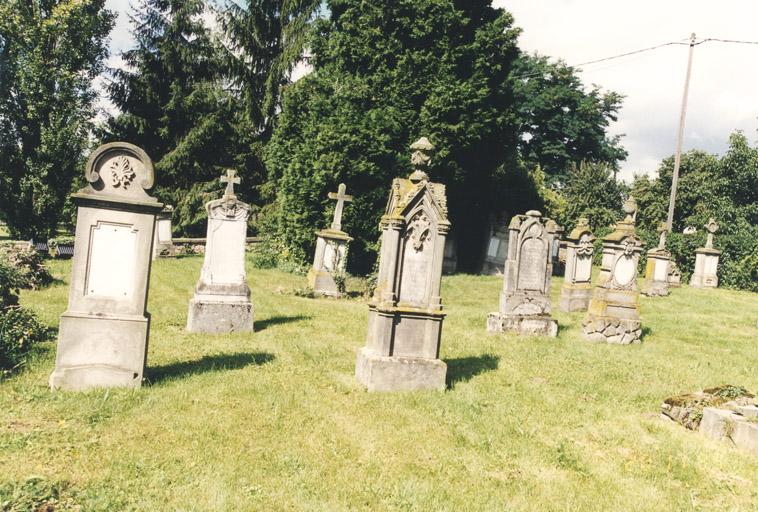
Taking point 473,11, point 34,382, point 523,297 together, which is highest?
point 473,11

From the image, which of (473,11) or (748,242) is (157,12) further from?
(748,242)

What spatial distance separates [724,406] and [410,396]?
143 inches

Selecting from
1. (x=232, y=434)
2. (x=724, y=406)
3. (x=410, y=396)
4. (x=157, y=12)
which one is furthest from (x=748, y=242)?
(x=157, y=12)

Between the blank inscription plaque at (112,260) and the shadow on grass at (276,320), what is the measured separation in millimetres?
4154

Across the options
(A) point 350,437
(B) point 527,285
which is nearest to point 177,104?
(B) point 527,285

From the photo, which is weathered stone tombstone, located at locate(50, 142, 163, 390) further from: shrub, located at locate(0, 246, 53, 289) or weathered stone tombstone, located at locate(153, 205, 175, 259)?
weathered stone tombstone, located at locate(153, 205, 175, 259)

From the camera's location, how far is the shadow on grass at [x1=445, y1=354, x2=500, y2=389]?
7.47 meters

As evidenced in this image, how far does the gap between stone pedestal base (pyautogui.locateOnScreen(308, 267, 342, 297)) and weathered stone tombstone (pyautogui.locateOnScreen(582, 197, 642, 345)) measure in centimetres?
685

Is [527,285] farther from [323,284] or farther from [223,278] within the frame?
[223,278]

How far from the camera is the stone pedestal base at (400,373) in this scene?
6734 mm

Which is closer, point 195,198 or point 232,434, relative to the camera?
point 232,434

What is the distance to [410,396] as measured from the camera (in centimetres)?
654

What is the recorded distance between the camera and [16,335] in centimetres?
706

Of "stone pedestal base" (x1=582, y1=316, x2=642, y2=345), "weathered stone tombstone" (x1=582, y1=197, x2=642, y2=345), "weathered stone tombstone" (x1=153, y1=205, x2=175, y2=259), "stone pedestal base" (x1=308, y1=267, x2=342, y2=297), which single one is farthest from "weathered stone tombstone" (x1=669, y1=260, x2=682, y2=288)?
"weathered stone tombstone" (x1=153, y1=205, x2=175, y2=259)
